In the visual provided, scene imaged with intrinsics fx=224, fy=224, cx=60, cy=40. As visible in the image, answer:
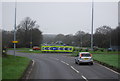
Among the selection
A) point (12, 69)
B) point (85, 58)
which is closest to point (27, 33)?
point (85, 58)

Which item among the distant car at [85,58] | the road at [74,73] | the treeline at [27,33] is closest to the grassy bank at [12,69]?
the road at [74,73]

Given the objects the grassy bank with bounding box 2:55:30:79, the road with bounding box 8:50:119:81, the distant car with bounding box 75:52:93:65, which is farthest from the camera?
the distant car with bounding box 75:52:93:65

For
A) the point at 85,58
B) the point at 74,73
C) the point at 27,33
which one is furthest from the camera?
the point at 27,33

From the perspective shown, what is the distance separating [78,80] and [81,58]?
12.1 metres

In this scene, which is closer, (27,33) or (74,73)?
(74,73)

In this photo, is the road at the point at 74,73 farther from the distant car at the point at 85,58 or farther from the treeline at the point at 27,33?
the treeline at the point at 27,33

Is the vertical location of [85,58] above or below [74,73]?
above

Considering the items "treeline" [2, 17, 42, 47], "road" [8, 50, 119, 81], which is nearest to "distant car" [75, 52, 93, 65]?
"road" [8, 50, 119, 81]

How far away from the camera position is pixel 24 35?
295 ft

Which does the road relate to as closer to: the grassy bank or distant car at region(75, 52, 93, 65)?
the grassy bank

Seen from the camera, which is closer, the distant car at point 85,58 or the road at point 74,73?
the road at point 74,73

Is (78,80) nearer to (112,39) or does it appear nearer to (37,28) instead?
(112,39)

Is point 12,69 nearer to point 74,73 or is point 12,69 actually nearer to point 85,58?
point 74,73

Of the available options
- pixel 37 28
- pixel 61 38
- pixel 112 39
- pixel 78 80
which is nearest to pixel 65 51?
pixel 112 39
